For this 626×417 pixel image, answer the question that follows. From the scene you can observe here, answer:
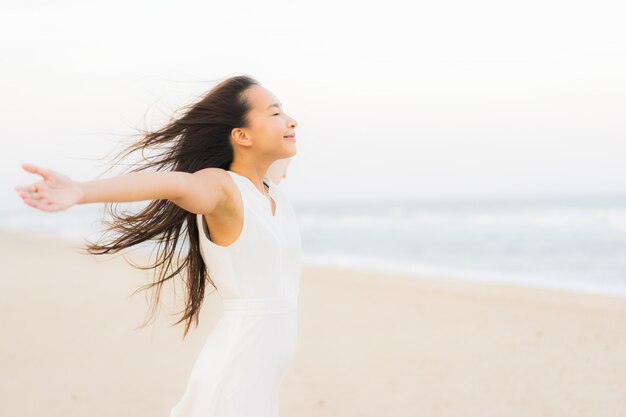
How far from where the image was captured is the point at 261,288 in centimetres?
233

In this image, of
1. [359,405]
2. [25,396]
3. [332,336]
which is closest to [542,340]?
[332,336]

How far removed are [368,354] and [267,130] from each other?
413 cm

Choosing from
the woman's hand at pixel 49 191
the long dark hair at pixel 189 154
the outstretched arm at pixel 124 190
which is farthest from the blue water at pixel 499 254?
the woman's hand at pixel 49 191

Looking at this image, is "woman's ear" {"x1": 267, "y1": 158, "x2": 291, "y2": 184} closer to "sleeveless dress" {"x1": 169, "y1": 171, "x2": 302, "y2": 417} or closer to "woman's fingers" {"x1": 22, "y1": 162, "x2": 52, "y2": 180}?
"sleeveless dress" {"x1": 169, "y1": 171, "x2": 302, "y2": 417}

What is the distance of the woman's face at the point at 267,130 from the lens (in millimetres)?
2471

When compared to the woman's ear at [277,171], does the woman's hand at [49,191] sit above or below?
above

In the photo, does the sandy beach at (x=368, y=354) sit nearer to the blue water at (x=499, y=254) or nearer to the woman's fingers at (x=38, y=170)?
the blue water at (x=499, y=254)

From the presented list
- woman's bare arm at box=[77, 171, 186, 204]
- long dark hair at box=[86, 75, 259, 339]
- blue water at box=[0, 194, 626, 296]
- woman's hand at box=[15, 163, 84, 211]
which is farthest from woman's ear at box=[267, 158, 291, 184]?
blue water at box=[0, 194, 626, 296]

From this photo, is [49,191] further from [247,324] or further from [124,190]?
[247,324]

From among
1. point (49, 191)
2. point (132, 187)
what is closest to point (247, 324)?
point (132, 187)

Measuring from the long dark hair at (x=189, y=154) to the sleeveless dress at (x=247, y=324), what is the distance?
0.19 metres

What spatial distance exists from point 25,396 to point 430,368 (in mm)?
3060

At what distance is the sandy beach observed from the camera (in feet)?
15.7

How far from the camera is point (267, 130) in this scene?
2471 mm
